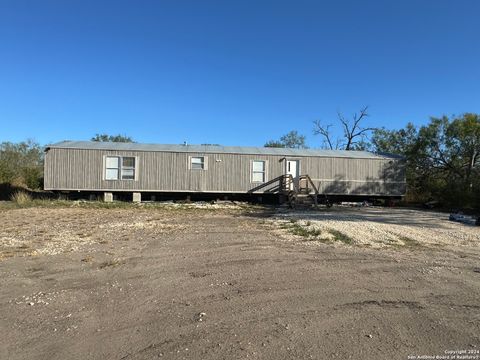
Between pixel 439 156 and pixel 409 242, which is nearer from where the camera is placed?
pixel 409 242

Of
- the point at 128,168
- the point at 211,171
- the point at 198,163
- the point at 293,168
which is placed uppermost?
the point at 198,163

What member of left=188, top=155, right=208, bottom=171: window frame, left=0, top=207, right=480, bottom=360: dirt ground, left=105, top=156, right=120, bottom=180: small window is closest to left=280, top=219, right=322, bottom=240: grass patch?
left=0, top=207, right=480, bottom=360: dirt ground

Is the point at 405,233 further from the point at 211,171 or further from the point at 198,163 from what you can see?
the point at 198,163

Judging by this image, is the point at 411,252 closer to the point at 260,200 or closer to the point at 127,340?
the point at 127,340

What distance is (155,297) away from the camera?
182 inches

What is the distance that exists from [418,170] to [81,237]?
23.7 metres

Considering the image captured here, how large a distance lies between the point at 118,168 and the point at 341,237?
13.9m

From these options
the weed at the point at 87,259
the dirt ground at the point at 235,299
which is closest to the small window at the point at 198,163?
the dirt ground at the point at 235,299

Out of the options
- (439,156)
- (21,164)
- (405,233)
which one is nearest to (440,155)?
(439,156)

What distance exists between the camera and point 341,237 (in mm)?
9102

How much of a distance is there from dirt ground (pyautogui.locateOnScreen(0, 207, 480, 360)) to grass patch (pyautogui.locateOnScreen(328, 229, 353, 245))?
152 millimetres

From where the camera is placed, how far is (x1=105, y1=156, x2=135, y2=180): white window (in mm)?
20062

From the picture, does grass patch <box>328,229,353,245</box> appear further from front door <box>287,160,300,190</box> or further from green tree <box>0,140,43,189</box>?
green tree <box>0,140,43,189</box>

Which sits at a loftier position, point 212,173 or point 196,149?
point 196,149
